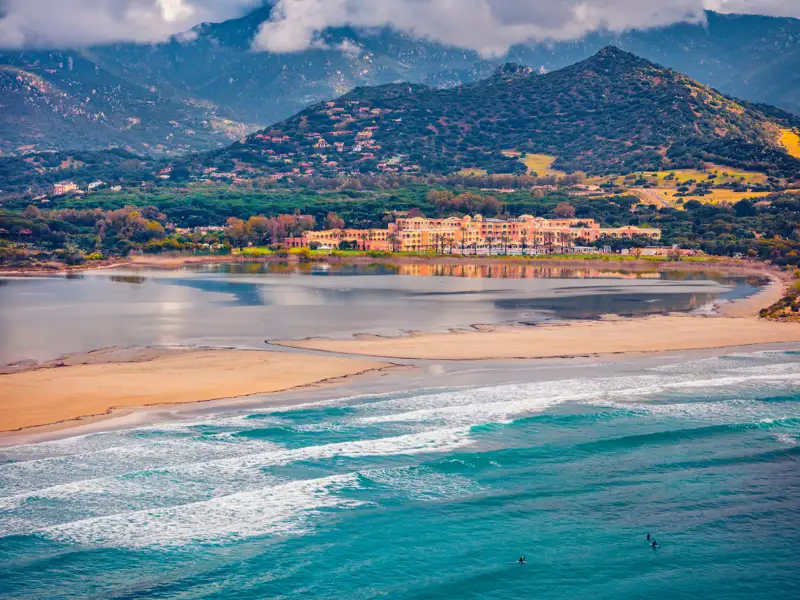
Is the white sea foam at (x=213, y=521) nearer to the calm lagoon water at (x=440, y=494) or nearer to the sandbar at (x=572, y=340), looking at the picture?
the calm lagoon water at (x=440, y=494)

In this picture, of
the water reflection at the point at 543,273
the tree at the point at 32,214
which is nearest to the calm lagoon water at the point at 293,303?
the water reflection at the point at 543,273

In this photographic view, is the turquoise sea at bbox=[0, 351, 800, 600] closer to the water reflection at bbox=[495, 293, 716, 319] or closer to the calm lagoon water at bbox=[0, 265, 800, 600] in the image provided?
the calm lagoon water at bbox=[0, 265, 800, 600]

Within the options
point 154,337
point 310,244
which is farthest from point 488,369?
point 310,244

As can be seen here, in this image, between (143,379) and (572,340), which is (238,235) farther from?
(143,379)

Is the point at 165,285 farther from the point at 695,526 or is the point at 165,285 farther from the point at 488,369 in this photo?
the point at 695,526

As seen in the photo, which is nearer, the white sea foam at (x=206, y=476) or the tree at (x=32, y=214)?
the white sea foam at (x=206, y=476)

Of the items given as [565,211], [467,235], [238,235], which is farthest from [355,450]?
[565,211]
